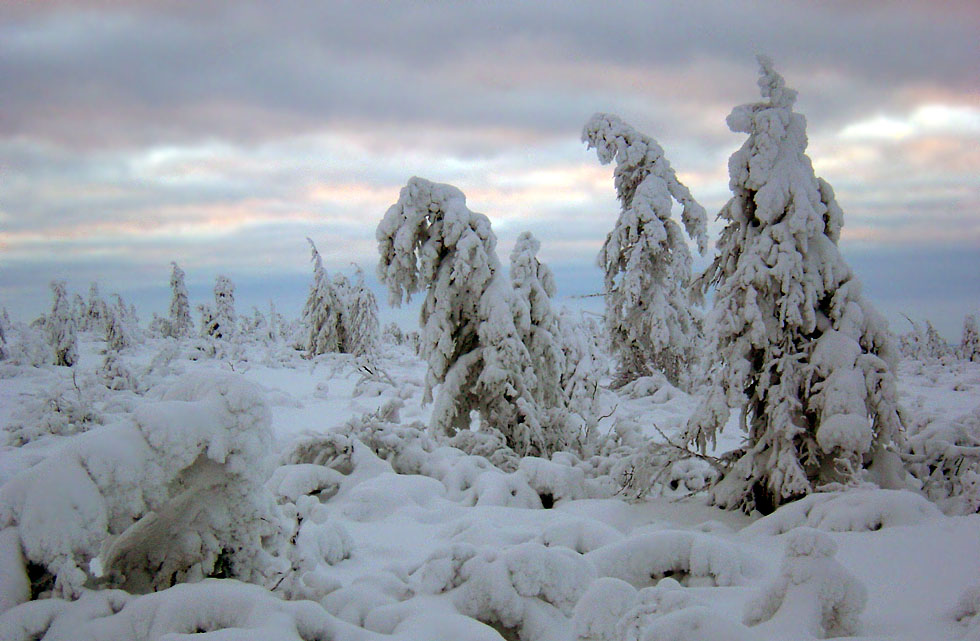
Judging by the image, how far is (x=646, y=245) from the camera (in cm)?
1683

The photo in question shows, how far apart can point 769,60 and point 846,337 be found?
321 cm

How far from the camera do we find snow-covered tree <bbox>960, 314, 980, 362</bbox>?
2380cm

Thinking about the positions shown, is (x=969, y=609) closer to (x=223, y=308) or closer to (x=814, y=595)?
(x=814, y=595)

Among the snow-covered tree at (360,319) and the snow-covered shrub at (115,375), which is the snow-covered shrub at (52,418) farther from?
the snow-covered tree at (360,319)

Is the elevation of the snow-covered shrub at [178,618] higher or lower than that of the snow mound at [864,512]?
higher

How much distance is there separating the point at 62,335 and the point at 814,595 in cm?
2993

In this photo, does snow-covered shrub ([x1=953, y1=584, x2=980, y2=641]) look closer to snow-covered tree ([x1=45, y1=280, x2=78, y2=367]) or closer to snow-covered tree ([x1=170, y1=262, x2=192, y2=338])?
snow-covered tree ([x1=45, y1=280, x2=78, y2=367])

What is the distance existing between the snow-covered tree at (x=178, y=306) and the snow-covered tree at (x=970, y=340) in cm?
4571

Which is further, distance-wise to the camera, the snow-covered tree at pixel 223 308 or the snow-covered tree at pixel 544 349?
the snow-covered tree at pixel 223 308

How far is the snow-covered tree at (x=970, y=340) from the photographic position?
2380 centimetres

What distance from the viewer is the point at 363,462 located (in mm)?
8133

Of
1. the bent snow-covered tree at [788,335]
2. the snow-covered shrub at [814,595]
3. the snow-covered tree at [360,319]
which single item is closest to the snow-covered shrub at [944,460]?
the bent snow-covered tree at [788,335]

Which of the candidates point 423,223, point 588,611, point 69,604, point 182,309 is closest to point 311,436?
point 423,223

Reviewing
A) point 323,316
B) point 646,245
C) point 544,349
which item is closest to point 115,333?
point 323,316
